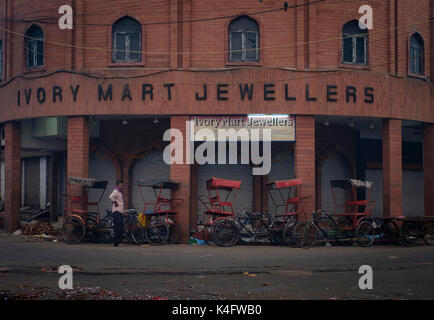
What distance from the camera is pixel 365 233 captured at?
16.7 meters

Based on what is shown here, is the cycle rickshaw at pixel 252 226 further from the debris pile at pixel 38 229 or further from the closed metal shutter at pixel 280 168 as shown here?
the debris pile at pixel 38 229

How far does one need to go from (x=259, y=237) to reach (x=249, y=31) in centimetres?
705

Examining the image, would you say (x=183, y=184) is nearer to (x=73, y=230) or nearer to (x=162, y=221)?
(x=162, y=221)

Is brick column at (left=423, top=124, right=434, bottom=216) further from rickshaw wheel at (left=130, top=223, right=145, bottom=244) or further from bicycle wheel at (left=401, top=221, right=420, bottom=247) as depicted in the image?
rickshaw wheel at (left=130, top=223, right=145, bottom=244)

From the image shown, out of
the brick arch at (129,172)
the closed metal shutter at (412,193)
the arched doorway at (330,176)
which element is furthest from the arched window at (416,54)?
the brick arch at (129,172)

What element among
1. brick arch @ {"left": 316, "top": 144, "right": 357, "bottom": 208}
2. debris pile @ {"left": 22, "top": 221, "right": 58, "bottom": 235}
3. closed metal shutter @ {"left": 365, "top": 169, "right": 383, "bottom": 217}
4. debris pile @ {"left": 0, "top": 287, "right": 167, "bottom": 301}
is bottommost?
debris pile @ {"left": 22, "top": 221, "right": 58, "bottom": 235}

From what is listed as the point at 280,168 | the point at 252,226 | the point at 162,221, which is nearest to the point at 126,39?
the point at 162,221

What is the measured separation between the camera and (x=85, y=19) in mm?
18484

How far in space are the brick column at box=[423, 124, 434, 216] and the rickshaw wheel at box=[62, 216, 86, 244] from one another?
12698mm

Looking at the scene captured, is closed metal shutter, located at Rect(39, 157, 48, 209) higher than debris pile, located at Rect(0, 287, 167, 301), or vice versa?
closed metal shutter, located at Rect(39, 157, 48, 209)

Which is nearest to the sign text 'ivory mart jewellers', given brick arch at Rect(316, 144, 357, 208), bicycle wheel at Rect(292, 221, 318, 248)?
brick arch at Rect(316, 144, 357, 208)

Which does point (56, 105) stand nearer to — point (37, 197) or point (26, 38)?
point (26, 38)

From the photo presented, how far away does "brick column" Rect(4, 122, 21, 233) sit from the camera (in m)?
20.0
